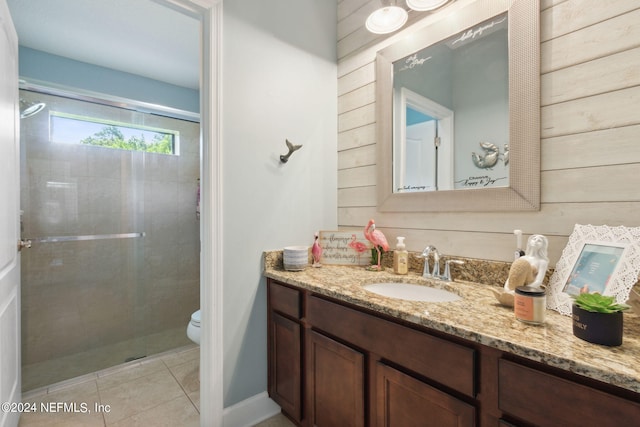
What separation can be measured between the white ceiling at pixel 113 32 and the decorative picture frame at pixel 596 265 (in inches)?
84.7

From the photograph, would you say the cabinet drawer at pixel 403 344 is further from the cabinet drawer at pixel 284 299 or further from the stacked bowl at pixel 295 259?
the stacked bowl at pixel 295 259

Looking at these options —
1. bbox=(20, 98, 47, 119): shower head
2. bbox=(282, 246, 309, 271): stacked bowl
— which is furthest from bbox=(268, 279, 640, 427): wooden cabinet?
bbox=(20, 98, 47, 119): shower head

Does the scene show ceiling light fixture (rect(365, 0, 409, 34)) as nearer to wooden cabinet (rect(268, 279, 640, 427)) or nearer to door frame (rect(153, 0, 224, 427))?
door frame (rect(153, 0, 224, 427))

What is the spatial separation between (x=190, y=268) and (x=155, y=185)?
33.3 inches

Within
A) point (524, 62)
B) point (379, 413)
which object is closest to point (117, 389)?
point (379, 413)

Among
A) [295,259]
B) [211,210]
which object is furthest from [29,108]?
[295,259]

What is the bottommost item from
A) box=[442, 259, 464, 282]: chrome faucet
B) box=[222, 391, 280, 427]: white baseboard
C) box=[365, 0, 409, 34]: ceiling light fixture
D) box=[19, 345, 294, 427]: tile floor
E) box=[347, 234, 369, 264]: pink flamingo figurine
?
box=[19, 345, 294, 427]: tile floor

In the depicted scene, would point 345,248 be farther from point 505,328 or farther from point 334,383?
point 505,328

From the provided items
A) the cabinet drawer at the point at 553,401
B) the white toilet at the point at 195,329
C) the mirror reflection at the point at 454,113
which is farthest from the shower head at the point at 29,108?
the cabinet drawer at the point at 553,401

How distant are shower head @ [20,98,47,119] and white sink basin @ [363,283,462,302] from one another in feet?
8.63

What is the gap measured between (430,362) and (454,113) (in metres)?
1.10

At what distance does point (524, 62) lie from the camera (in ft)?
3.87

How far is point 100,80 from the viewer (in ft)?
8.27

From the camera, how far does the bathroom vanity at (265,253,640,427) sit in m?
0.64
